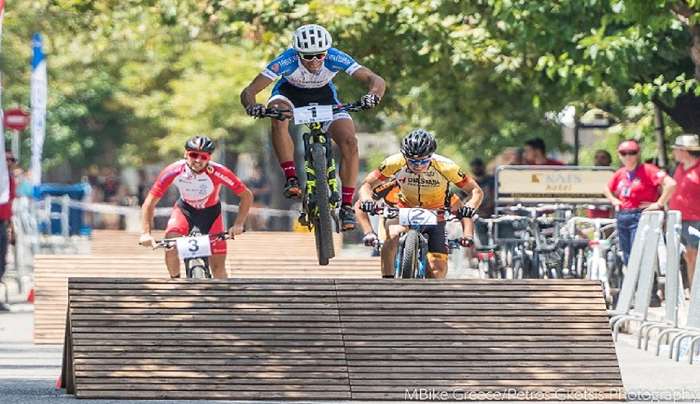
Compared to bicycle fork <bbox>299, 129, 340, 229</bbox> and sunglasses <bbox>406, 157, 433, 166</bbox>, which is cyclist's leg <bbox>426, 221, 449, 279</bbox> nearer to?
sunglasses <bbox>406, 157, 433, 166</bbox>

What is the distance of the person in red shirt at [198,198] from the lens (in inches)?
671

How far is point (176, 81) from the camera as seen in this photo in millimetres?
55062

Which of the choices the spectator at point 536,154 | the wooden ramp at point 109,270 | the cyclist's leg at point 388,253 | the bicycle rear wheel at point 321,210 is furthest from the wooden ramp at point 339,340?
the spectator at point 536,154

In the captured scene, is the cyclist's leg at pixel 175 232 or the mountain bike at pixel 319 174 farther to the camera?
the cyclist's leg at pixel 175 232

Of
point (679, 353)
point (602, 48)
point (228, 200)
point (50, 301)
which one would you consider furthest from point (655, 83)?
point (228, 200)

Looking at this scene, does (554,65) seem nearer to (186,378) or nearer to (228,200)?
Answer: (186,378)

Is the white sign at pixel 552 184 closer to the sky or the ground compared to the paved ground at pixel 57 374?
closer to the sky

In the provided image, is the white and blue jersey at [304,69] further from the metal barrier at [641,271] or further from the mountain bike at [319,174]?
the metal barrier at [641,271]

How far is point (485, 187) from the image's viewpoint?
27.2m

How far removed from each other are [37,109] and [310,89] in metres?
12.2

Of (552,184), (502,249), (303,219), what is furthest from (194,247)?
(552,184)

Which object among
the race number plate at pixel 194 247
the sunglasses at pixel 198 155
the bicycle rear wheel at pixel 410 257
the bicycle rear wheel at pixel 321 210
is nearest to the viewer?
the bicycle rear wheel at pixel 321 210

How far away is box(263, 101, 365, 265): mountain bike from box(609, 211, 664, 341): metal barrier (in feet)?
12.0

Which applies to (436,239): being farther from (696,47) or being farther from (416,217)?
(696,47)
